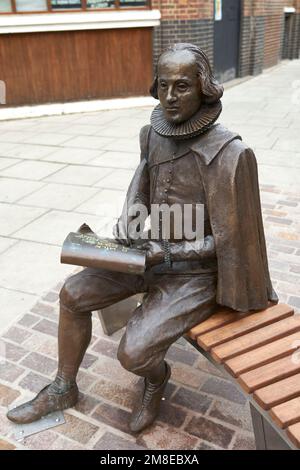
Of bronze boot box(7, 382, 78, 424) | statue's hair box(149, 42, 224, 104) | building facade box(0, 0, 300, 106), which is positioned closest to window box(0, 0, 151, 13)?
building facade box(0, 0, 300, 106)

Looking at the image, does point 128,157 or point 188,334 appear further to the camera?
point 128,157

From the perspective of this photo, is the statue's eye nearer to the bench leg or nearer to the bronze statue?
the bronze statue

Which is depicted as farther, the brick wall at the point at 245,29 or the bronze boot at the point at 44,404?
the brick wall at the point at 245,29

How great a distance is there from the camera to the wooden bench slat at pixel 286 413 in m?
1.83

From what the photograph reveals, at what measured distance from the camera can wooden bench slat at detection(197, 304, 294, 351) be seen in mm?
2281

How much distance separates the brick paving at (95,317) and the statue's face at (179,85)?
1534mm

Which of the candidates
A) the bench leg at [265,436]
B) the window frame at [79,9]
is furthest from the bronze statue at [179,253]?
the window frame at [79,9]

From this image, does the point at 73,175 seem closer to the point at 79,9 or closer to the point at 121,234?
the point at 121,234

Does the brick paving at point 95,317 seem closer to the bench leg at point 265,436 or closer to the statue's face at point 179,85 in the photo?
the bench leg at point 265,436

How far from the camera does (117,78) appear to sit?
10.0 m

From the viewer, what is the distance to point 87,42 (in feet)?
31.8

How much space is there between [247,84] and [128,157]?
7084 millimetres

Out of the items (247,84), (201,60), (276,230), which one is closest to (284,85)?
(247,84)
